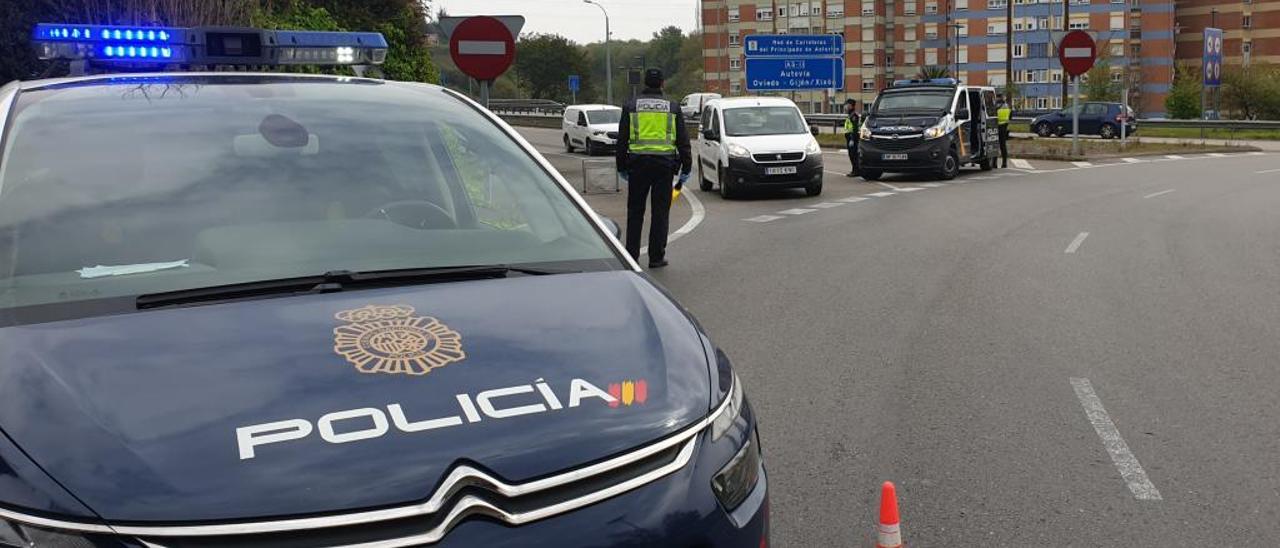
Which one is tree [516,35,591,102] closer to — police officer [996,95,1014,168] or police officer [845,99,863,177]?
police officer [996,95,1014,168]

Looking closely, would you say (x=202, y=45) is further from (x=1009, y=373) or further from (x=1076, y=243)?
(x=1076, y=243)

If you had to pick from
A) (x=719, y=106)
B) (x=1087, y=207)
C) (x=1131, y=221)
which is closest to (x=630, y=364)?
(x=1131, y=221)

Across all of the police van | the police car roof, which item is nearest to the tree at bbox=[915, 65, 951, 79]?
the police van

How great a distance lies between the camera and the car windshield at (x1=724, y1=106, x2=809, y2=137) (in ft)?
73.9

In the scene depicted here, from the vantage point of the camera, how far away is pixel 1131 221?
16844mm

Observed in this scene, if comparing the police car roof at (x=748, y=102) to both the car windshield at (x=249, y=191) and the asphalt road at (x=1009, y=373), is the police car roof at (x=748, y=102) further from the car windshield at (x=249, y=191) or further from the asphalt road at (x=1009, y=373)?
the car windshield at (x=249, y=191)

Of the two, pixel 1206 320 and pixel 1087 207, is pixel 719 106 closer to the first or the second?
pixel 1087 207

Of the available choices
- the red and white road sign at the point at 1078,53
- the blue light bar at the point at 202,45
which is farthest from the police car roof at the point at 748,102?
the blue light bar at the point at 202,45

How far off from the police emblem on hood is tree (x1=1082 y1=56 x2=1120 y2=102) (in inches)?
3445

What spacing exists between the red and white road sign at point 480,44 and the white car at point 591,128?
26.8 meters

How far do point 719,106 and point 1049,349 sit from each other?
616 inches

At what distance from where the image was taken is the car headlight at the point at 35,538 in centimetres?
212

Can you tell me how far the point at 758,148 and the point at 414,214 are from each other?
18229 millimetres

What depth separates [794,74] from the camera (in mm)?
40531
